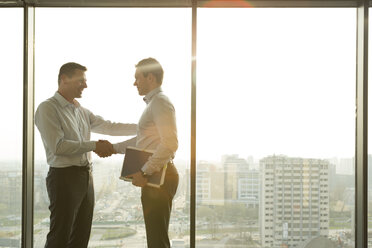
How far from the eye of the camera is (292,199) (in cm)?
361

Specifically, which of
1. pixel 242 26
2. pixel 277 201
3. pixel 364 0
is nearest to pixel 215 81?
pixel 242 26

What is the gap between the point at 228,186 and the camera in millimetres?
3611

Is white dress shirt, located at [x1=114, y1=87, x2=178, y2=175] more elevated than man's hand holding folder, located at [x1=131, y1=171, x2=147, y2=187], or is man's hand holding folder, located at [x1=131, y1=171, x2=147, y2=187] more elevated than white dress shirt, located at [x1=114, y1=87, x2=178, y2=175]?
white dress shirt, located at [x1=114, y1=87, x2=178, y2=175]

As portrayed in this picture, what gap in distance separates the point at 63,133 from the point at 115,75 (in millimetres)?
836

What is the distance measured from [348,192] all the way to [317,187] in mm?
242

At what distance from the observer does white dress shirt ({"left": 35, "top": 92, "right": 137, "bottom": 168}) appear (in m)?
2.92

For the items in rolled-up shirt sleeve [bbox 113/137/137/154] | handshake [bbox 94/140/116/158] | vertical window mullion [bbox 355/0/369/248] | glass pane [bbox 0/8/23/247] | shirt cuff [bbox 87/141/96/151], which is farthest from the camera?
glass pane [bbox 0/8/23/247]

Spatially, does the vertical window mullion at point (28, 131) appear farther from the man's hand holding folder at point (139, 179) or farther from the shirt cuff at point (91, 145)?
the man's hand holding folder at point (139, 179)

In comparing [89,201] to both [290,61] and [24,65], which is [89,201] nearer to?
[24,65]

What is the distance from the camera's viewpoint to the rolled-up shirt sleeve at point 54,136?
2.91 m

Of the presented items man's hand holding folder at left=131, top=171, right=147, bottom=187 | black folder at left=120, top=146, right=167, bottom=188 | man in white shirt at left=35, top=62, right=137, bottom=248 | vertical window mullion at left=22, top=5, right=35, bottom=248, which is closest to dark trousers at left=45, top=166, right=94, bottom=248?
man in white shirt at left=35, top=62, right=137, bottom=248

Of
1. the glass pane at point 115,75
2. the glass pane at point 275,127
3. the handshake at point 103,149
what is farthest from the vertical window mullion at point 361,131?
the handshake at point 103,149

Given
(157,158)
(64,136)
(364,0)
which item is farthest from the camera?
(364,0)

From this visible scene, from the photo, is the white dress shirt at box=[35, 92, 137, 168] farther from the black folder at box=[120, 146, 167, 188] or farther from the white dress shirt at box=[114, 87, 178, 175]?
the white dress shirt at box=[114, 87, 178, 175]
